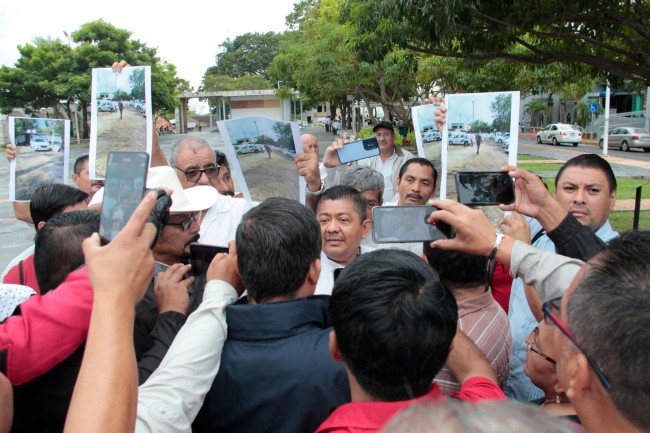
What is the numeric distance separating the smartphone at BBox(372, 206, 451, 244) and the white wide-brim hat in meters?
1.14

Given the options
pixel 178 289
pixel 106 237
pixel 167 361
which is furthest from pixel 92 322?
pixel 178 289

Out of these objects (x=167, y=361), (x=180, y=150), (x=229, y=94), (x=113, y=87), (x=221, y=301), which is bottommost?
(x=167, y=361)

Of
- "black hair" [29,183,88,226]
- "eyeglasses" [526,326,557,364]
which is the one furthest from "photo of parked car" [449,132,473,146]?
"black hair" [29,183,88,226]

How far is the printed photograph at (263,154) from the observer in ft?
9.59

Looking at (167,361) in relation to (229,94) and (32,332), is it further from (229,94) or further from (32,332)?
(229,94)

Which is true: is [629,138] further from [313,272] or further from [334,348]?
[334,348]

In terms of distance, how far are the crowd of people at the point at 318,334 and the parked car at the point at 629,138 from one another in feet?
Result: 94.6

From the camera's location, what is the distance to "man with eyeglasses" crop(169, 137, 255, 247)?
10.4ft

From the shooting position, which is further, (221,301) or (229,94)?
(229,94)

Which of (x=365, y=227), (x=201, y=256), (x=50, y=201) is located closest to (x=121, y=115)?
(x=50, y=201)

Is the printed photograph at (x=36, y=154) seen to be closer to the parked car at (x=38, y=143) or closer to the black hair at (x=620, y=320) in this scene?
the parked car at (x=38, y=143)

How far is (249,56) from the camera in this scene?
258 ft

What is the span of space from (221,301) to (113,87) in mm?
2134

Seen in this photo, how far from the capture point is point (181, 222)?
268 centimetres
